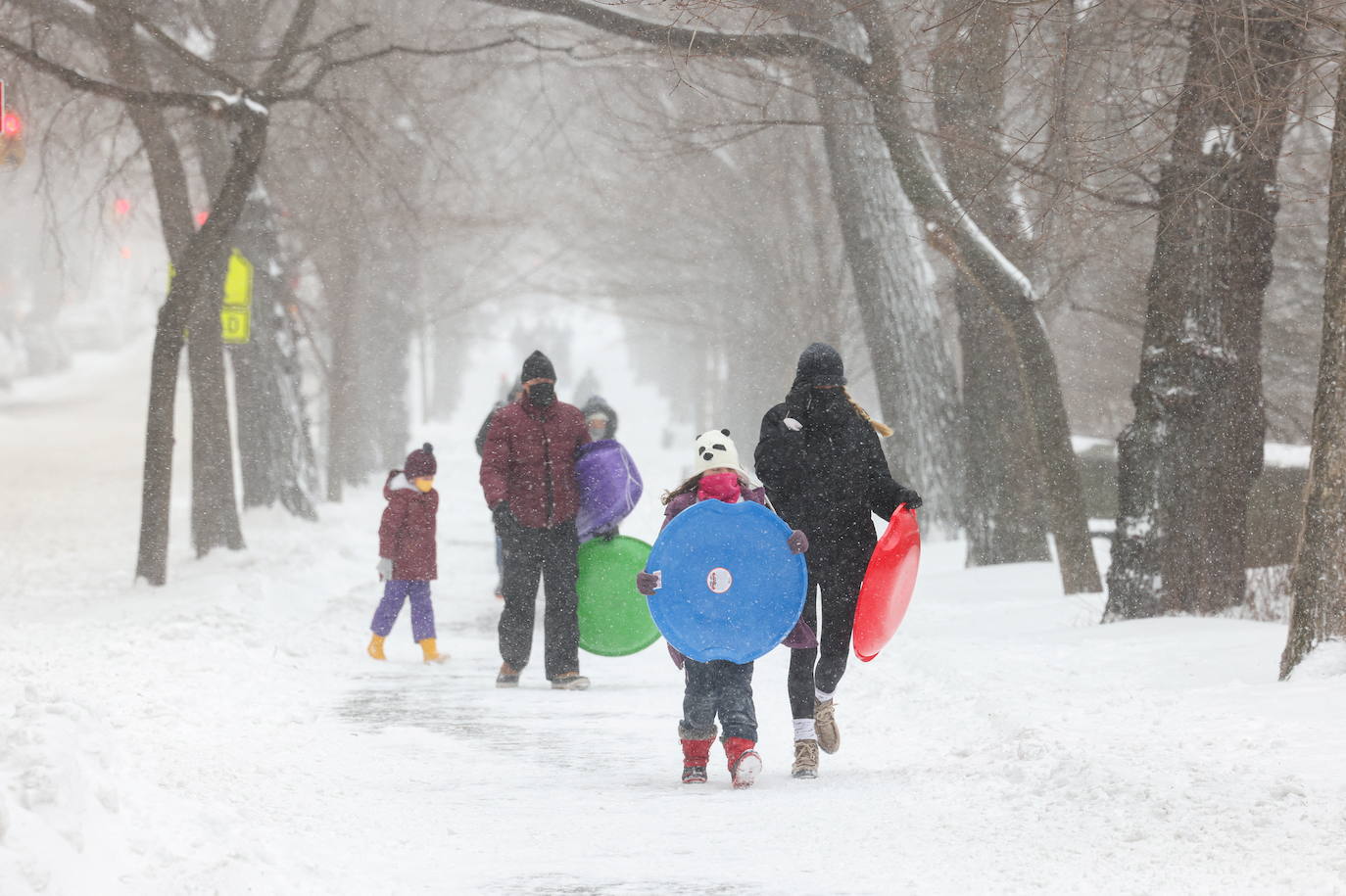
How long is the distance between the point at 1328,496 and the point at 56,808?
5.76 meters

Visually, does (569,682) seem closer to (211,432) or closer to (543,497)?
(543,497)

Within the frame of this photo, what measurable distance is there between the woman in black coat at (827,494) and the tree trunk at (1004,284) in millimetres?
3800

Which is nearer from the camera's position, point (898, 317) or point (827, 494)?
point (827, 494)

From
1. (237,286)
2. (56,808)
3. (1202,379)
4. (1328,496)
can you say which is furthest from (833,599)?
(237,286)

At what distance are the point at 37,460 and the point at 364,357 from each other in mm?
10516

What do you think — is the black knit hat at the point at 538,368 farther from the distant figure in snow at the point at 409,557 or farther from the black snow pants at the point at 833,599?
the black snow pants at the point at 833,599

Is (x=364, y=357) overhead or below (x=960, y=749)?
overhead

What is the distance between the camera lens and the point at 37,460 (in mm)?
36312

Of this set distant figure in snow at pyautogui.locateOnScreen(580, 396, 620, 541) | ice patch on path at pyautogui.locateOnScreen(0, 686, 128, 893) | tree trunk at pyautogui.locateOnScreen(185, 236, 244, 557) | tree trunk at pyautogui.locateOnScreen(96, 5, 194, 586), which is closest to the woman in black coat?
ice patch on path at pyautogui.locateOnScreen(0, 686, 128, 893)

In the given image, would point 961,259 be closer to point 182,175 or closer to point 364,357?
point 182,175

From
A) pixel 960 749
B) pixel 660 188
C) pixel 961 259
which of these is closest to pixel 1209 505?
pixel 961 259

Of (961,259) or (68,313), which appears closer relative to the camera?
(961,259)

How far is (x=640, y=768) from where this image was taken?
697 cm

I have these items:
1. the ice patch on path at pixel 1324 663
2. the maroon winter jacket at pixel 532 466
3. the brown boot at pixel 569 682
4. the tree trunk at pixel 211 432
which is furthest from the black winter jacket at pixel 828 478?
the tree trunk at pixel 211 432
